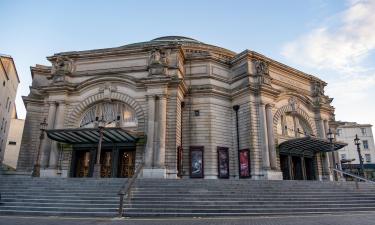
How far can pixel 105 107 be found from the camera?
2495 centimetres

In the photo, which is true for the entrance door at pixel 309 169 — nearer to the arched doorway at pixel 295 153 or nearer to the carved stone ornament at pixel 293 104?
the arched doorway at pixel 295 153

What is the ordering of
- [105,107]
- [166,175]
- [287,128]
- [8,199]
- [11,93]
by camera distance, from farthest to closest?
[11,93]
[287,128]
[105,107]
[166,175]
[8,199]

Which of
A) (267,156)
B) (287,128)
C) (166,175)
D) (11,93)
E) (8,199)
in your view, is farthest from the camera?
(11,93)

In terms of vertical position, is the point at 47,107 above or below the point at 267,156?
above

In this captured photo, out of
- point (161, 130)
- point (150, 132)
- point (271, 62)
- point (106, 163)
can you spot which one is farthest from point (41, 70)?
point (271, 62)

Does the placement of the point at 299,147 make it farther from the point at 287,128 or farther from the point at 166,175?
the point at 166,175

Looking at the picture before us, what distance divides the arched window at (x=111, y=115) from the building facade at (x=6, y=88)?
1731 cm

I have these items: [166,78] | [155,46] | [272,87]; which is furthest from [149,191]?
[272,87]

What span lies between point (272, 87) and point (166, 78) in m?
10.0

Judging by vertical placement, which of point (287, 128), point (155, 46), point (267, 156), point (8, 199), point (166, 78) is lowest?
point (8, 199)

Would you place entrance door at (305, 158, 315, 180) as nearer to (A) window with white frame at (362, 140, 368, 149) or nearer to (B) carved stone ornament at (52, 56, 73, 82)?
(B) carved stone ornament at (52, 56, 73, 82)

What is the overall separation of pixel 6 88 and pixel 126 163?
81.3 feet

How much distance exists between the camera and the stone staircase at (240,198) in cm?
1212

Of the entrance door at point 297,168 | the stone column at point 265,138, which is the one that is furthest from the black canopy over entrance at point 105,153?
the entrance door at point 297,168
